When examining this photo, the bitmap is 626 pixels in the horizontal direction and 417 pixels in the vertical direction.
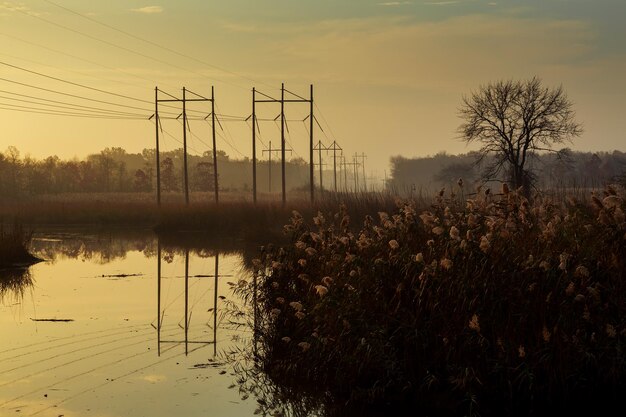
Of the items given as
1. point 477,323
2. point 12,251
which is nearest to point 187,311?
point 477,323

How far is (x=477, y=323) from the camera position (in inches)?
358

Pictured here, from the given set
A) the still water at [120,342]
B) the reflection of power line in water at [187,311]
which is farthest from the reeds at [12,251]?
the reflection of power line in water at [187,311]

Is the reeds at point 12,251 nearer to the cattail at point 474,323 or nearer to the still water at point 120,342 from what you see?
the still water at point 120,342

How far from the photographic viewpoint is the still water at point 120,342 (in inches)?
395

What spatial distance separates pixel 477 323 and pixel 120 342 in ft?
21.9

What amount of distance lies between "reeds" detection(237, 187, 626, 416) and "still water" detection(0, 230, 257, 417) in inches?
46.0

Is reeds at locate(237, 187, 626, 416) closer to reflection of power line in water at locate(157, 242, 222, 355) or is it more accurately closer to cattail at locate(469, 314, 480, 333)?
cattail at locate(469, 314, 480, 333)

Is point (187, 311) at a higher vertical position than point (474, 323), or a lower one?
lower

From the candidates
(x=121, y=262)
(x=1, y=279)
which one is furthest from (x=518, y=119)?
(x=1, y=279)

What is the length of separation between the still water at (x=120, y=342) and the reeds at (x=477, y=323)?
46.0 inches

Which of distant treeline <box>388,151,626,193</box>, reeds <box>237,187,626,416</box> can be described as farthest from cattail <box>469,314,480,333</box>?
distant treeline <box>388,151,626,193</box>

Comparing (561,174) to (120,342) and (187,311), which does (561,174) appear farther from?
(120,342)

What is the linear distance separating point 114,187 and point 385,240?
5364 inches

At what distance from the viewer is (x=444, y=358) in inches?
380
